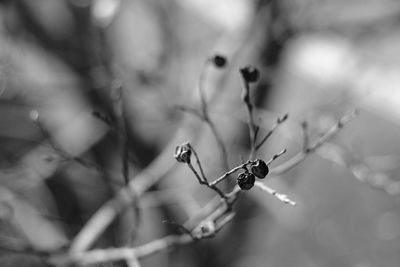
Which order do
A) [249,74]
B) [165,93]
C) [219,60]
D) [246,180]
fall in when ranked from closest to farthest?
[246,180], [249,74], [219,60], [165,93]

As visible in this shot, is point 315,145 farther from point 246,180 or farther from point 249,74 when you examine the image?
point 246,180

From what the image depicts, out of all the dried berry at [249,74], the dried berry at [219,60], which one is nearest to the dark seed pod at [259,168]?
the dried berry at [249,74]

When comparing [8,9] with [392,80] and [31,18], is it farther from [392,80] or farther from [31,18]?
[392,80]

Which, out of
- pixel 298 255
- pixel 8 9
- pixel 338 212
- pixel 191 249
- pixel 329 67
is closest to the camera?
pixel 8 9

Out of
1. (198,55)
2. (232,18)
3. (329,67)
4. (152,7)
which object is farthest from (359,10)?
(152,7)

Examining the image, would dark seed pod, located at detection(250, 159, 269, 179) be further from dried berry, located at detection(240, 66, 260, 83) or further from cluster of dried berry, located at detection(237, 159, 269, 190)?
dried berry, located at detection(240, 66, 260, 83)

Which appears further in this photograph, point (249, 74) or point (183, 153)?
point (249, 74)

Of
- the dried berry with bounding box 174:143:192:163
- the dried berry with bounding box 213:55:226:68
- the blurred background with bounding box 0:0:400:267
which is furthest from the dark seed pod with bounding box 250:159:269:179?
the blurred background with bounding box 0:0:400:267

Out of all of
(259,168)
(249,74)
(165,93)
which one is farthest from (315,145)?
(165,93)
